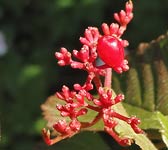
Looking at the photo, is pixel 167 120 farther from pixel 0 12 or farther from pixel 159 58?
pixel 0 12

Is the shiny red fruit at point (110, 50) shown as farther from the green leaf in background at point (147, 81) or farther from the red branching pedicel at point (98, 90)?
the green leaf in background at point (147, 81)

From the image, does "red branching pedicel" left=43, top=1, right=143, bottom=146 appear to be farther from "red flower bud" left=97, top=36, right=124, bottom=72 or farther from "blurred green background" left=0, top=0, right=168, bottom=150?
"blurred green background" left=0, top=0, right=168, bottom=150

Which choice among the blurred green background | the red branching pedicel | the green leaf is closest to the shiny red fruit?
the red branching pedicel

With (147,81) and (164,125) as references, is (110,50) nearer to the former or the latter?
(164,125)

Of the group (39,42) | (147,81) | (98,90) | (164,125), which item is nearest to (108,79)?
(98,90)

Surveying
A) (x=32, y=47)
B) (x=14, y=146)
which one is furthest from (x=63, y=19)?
(x=14, y=146)

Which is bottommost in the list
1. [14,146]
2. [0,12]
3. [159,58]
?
[159,58]

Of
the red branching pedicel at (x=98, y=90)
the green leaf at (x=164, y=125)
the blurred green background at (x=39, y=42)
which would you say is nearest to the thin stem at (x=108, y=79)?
the red branching pedicel at (x=98, y=90)
